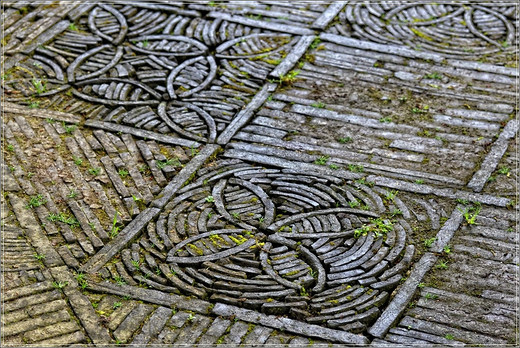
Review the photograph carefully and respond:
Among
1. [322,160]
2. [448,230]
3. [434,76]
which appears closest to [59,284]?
[322,160]

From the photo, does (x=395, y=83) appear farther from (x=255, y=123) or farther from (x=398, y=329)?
(x=398, y=329)

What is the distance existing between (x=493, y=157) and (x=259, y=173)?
1.87m

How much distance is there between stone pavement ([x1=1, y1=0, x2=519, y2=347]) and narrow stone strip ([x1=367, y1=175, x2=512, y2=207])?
2cm

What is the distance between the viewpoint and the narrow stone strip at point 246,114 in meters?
7.71

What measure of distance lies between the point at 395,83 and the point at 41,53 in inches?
129

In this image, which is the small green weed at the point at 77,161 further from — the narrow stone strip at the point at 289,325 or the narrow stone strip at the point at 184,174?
the narrow stone strip at the point at 289,325

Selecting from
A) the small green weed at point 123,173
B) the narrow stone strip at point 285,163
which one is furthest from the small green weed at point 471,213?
the small green weed at point 123,173

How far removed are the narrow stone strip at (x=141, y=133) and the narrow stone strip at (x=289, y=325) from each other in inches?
76.7

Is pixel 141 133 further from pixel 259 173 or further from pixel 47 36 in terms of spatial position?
pixel 47 36

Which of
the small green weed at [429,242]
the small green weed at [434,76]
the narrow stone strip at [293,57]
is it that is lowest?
the small green weed at [429,242]

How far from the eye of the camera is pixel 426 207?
6973 mm

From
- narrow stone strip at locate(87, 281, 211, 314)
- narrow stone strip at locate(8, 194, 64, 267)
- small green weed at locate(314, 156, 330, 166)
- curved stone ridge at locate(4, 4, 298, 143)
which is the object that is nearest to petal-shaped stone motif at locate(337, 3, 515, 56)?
curved stone ridge at locate(4, 4, 298, 143)

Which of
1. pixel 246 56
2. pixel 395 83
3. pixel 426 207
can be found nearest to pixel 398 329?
pixel 426 207

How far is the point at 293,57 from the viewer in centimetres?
875
